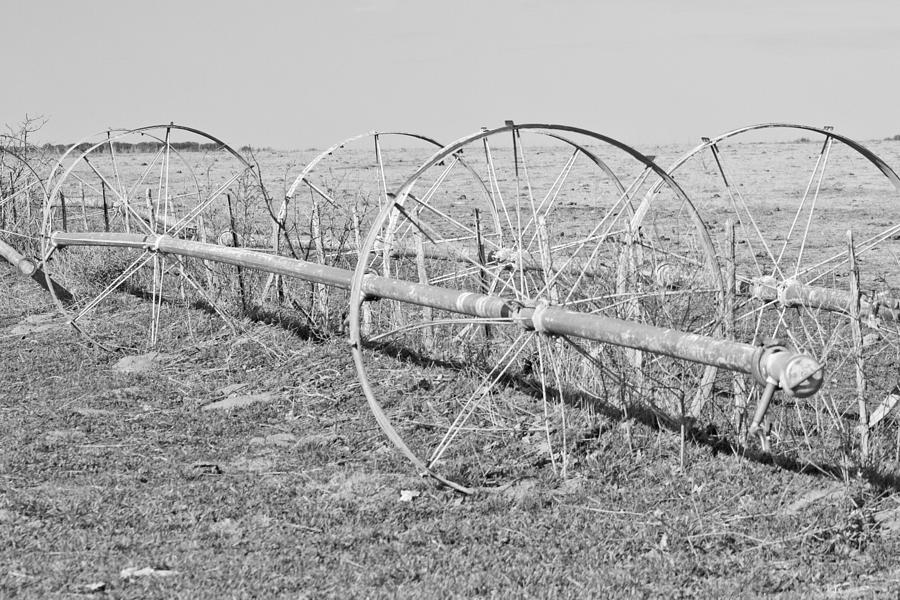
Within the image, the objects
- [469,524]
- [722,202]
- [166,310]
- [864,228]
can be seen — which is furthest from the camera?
[722,202]

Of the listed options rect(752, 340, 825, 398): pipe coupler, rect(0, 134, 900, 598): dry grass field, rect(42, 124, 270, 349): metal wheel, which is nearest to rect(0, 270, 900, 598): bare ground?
rect(0, 134, 900, 598): dry grass field

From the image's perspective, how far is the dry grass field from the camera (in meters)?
4.30

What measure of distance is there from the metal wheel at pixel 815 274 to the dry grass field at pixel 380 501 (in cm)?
10

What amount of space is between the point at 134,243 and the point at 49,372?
1370 millimetres

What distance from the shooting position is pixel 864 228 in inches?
526

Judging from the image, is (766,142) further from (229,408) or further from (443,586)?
(443,586)

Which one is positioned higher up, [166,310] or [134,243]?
[134,243]

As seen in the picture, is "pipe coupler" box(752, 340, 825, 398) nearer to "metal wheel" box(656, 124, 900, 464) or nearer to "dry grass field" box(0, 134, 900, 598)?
"metal wheel" box(656, 124, 900, 464)

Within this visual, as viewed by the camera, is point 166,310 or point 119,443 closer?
point 119,443

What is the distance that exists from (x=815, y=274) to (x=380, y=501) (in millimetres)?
7041

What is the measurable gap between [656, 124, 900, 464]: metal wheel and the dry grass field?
0.10m

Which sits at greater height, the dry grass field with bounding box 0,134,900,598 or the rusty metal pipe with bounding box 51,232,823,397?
the rusty metal pipe with bounding box 51,232,823,397

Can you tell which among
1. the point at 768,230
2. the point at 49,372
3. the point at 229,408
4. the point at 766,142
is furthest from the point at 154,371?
the point at 766,142

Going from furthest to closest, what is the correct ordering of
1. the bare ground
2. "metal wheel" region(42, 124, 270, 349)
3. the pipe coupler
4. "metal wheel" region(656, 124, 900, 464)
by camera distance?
1. "metal wheel" region(42, 124, 270, 349)
2. "metal wheel" region(656, 124, 900, 464)
3. the bare ground
4. the pipe coupler
